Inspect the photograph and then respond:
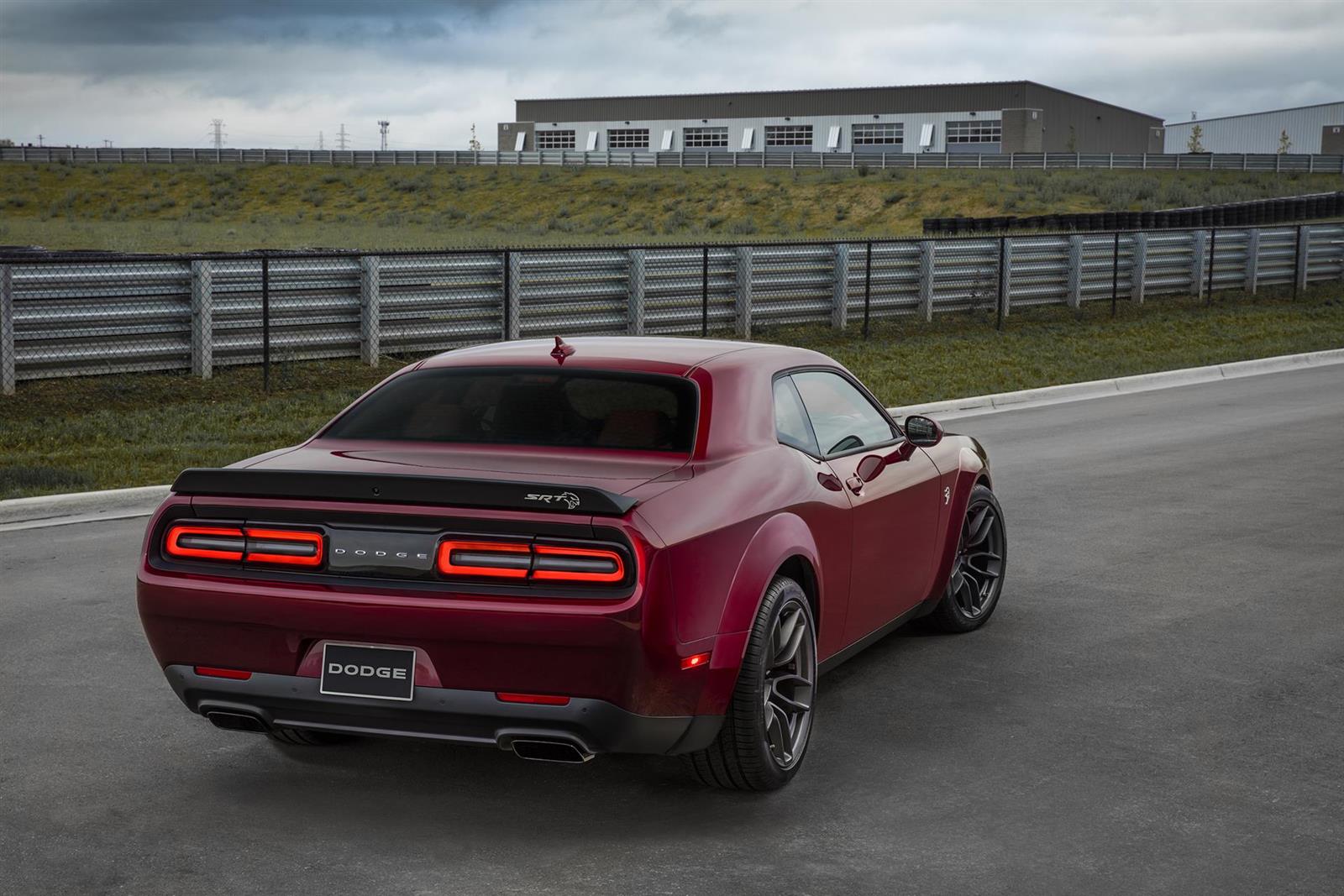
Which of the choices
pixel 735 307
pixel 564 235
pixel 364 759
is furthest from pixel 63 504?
pixel 564 235

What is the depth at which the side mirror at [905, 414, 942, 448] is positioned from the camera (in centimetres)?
675

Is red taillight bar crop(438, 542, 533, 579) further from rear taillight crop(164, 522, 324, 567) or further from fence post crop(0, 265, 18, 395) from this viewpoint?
fence post crop(0, 265, 18, 395)

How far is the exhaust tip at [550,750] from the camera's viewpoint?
4.73m

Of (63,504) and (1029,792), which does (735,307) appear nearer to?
(63,504)

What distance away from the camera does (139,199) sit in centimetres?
8006

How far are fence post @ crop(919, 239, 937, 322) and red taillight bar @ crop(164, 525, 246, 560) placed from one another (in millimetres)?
21033

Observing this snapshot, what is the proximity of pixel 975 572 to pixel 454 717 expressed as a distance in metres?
3.63

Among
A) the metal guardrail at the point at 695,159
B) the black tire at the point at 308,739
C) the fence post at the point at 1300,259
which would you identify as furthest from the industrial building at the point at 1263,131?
the black tire at the point at 308,739

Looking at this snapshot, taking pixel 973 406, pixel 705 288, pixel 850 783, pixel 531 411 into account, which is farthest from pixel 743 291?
pixel 850 783

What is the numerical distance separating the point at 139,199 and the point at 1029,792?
80655 millimetres

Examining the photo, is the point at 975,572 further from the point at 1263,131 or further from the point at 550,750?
the point at 1263,131

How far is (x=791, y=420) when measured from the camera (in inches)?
237

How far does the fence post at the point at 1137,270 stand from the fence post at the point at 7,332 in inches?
764

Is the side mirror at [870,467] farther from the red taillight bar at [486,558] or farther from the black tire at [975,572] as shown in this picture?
the red taillight bar at [486,558]
